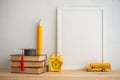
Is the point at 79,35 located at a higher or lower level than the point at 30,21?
lower

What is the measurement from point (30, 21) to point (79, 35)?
1.21 feet

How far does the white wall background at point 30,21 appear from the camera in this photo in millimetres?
1418

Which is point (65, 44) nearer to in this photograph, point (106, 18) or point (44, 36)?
point (44, 36)

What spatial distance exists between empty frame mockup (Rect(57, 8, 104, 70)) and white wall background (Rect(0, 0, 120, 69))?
0.15ft

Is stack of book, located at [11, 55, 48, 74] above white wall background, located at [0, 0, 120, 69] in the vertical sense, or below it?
below

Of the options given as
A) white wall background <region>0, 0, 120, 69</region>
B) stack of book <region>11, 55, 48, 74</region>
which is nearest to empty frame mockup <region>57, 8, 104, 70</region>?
white wall background <region>0, 0, 120, 69</region>

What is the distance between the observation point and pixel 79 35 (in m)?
1.41

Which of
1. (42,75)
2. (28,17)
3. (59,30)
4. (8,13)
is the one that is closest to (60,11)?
(59,30)

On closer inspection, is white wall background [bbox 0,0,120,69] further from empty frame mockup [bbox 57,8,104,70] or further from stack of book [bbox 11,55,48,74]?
stack of book [bbox 11,55,48,74]

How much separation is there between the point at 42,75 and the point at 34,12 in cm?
51

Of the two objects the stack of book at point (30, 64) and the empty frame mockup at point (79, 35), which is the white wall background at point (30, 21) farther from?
the stack of book at point (30, 64)

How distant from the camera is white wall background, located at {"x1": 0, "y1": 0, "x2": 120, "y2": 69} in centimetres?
142

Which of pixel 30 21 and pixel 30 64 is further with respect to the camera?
pixel 30 21

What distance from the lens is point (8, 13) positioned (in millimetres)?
1443
